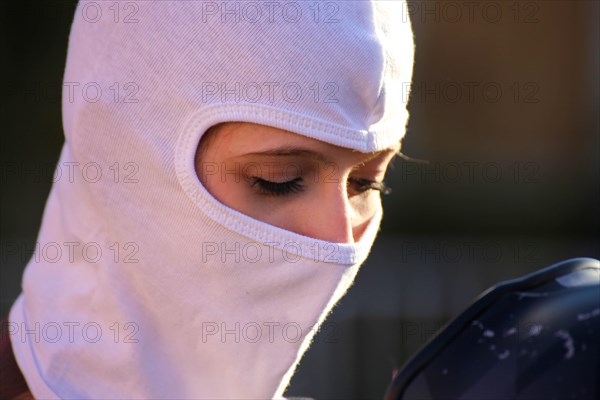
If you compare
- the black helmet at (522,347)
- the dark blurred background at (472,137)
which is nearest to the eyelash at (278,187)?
the black helmet at (522,347)

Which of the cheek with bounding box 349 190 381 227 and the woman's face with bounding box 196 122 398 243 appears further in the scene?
the cheek with bounding box 349 190 381 227

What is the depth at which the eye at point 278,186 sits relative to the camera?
2104 mm

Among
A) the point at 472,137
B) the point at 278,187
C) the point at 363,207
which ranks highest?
the point at 278,187

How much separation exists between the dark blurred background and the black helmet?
526cm

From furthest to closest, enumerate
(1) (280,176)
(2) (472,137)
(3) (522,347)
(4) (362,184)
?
1. (2) (472,137)
2. (4) (362,184)
3. (1) (280,176)
4. (3) (522,347)

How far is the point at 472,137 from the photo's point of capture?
713 centimetres

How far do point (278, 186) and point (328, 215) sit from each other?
0.39 feet

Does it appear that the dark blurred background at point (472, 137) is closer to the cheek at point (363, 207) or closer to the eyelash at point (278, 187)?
the cheek at point (363, 207)

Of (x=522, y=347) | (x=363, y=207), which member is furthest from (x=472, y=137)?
(x=522, y=347)

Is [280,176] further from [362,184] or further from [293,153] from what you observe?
[362,184]

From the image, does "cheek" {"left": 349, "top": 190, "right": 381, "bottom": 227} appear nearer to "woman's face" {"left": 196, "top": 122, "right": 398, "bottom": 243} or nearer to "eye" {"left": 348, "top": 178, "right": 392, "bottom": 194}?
"eye" {"left": 348, "top": 178, "right": 392, "bottom": 194}

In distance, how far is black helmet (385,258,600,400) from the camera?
1178mm

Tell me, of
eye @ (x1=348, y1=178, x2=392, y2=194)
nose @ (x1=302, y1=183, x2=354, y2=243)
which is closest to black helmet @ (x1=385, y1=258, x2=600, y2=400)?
nose @ (x1=302, y1=183, x2=354, y2=243)

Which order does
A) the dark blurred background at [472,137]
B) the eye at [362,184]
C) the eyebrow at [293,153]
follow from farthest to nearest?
the dark blurred background at [472,137] → the eye at [362,184] → the eyebrow at [293,153]
